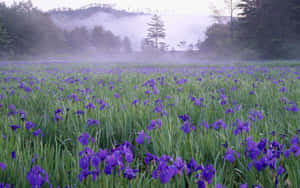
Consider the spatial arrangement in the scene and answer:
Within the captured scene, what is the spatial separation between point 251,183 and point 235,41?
41.4 metres

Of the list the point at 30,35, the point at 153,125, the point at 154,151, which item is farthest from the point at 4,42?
the point at 154,151

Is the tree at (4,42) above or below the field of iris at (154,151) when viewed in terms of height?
above

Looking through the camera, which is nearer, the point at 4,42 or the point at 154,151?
the point at 154,151

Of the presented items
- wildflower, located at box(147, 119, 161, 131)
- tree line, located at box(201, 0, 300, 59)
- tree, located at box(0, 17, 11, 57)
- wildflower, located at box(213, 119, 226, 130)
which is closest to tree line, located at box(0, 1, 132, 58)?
tree, located at box(0, 17, 11, 57)

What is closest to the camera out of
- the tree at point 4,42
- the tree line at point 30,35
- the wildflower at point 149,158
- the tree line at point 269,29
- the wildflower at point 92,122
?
the wildflower at point 149,158

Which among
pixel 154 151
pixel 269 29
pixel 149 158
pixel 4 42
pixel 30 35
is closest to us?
pixel 149 158

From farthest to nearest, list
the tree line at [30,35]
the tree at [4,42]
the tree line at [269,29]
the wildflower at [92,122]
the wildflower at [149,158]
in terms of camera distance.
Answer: the tree line at [30,35], the tree at [4,42], the tree line at [269,29], the wildflower at [92,122], the wildflower at [149,158]

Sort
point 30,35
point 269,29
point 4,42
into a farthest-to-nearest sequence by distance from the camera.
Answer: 1. point 30,35
2. point 4,42
3. point 269,29

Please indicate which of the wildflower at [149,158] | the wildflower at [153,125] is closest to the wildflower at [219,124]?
the wildflower at [153,125]

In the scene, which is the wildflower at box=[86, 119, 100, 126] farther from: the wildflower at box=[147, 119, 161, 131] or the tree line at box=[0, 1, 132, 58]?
the tree line at box=[0, 1, 132, 58]

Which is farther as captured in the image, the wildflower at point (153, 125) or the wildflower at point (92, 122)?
the wildflower at point (92, 122)

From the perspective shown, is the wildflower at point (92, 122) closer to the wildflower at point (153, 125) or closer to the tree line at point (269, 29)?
the wildflower at point (153, 125)

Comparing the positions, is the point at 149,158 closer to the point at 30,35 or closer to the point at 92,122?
the point at 92,122

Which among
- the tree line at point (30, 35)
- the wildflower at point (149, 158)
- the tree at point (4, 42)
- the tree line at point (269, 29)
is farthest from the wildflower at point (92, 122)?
the tree at point (4, 42)
